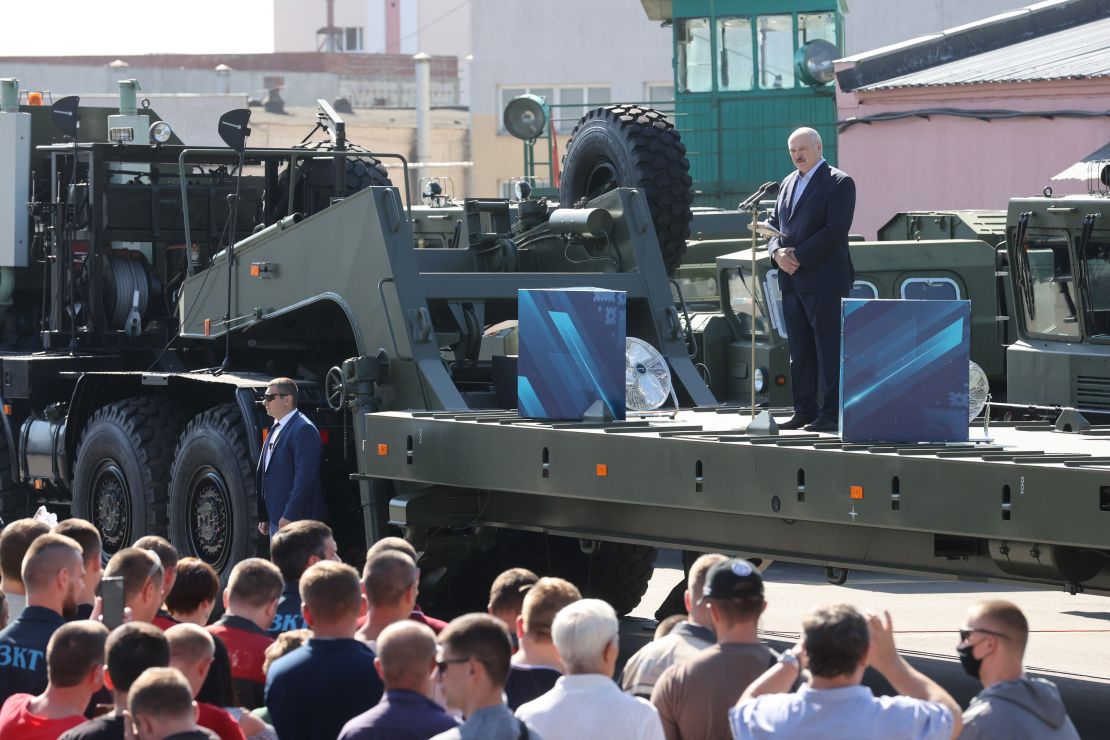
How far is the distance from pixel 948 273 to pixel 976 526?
9361mm

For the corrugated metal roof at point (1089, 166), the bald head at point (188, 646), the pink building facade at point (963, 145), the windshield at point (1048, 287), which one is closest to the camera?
the bald head at point (188, 646)

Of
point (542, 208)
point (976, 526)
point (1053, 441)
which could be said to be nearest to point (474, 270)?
point (542, 208)

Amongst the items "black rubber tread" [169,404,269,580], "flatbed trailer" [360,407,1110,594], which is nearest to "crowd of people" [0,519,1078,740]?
"flatbed trailer" [360,407,1110,594]

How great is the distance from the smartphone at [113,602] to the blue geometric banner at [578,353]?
12.3 ft

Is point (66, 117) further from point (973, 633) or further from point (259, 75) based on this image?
point (259, 75)

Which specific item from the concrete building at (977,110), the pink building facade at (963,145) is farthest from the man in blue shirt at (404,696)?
the concrete building at (977,110)

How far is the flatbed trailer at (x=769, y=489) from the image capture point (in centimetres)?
736

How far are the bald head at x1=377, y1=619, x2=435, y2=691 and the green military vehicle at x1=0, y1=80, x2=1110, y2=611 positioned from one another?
2.88 meters

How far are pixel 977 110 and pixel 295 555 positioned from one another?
2011 cm

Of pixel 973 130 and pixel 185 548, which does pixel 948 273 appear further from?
pixel 973 130

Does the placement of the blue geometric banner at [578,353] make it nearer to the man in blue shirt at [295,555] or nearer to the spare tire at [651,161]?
the man in blue shirt at [295,555]

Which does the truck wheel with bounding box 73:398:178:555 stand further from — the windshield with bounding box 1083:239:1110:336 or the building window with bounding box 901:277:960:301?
the building window with bounding box 901:277:960:301

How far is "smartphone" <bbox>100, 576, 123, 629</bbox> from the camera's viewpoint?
20.1ft

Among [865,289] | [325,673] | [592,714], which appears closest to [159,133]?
[865,289]
